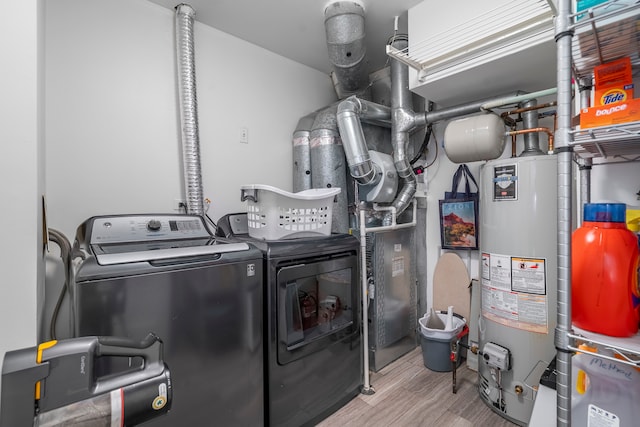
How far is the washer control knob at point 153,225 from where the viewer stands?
1.54m

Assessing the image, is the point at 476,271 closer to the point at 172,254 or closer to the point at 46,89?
the point at 172,254

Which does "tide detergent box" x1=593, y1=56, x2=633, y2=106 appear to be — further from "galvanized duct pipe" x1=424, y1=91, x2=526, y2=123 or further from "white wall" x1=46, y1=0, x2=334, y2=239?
"white wall" x1=46, y1=0, x2=334, y2=239

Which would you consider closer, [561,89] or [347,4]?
[561,89]

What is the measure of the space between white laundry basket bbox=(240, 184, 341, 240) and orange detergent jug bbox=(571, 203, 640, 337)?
1.18 metres

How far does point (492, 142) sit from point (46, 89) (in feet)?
8.23

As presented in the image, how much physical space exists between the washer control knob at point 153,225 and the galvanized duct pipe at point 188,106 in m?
0.30

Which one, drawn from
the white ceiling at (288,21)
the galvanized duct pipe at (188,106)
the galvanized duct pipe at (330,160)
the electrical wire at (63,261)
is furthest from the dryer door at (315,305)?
the white ceiling at (288,21)

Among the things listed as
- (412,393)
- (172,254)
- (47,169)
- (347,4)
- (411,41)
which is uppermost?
(347,4)

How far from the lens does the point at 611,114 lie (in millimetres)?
754

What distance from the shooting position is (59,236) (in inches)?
58.4

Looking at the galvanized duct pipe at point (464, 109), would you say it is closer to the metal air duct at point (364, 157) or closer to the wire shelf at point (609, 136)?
the metal air duct at point (364, 157)

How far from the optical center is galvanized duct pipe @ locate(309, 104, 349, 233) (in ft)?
7.51

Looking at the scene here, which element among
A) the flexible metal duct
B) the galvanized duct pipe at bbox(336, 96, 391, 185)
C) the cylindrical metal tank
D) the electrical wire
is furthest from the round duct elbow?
the electrical wire

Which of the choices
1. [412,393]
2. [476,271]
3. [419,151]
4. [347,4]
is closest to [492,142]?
[419,151]
